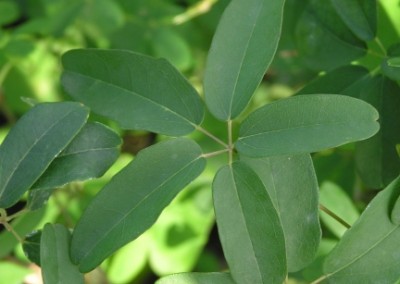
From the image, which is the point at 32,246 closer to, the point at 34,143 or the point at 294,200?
the point at 34,143

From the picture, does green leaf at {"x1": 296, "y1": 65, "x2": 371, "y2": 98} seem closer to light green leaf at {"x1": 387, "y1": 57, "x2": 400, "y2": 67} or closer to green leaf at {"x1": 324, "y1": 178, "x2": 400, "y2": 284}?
light green leaf at {"x1": 387, "y1": 57, "x2": 400, "y2": 67}

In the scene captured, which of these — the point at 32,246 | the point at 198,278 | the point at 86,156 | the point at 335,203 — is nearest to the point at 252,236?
the point at 198,278

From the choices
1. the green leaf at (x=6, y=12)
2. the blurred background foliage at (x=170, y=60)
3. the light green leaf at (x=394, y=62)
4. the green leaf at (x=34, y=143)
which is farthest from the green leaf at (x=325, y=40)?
the green leaf at (x=6, y=12)

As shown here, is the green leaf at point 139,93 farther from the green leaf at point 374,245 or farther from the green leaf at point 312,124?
the green leaf at point 374,245

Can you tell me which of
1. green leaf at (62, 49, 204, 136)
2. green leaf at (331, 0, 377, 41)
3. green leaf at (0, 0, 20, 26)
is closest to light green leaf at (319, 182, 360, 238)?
green leaf at (331, 0, 377, 41)

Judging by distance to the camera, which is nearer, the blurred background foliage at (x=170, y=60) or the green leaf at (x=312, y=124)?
the green leaf at (x=312, y=124)

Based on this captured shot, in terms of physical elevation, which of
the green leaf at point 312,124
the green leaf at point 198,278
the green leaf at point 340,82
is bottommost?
the green leaf at point 198,278
